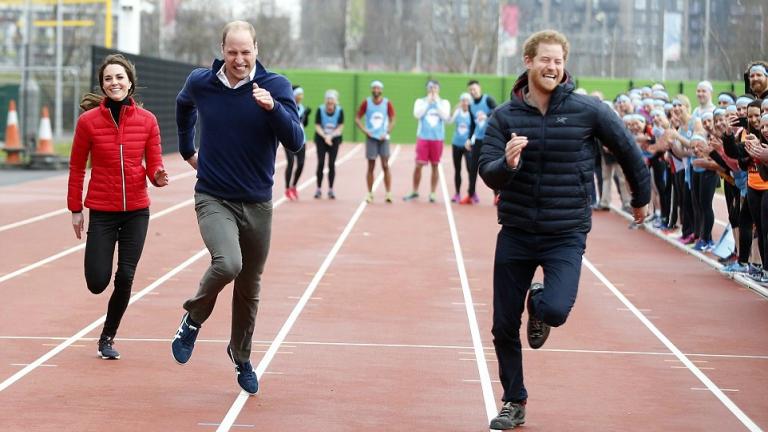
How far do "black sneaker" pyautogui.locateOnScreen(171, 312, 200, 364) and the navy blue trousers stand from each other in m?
1.70

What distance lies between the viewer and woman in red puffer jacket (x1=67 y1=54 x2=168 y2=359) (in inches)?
357

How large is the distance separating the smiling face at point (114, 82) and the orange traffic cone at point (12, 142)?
71.8 ft

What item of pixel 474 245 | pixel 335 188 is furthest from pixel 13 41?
pixel 474 245

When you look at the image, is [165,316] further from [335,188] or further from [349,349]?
[335,188]

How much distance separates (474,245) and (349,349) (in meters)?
7.60

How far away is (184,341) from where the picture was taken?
7.99 m

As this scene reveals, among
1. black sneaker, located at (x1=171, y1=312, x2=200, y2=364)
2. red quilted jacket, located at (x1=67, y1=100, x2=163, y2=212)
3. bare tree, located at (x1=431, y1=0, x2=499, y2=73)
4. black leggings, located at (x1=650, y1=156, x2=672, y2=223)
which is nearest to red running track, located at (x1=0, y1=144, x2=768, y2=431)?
black sneaker, located at (x1=171, y1=312, x2=200, y2=364)

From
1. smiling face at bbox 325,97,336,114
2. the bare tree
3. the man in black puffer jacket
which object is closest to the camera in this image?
the man in black puffer jacket

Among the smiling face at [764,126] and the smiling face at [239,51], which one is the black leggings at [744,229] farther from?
the smiling face at [239,51]

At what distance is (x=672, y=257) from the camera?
55.0 feet

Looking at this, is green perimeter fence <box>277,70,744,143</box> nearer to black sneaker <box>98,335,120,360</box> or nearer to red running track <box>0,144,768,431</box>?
red running track <box>0,144,768,431</box>

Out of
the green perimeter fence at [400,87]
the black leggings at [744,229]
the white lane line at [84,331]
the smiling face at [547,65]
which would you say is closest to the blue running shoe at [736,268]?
the black leggings at [744,229]

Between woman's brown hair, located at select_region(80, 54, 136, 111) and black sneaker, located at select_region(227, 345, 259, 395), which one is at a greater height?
woman's brown hair, located at select_region(80, 54, 136, 111)

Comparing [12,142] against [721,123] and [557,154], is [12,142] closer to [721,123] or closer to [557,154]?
[721,123]
